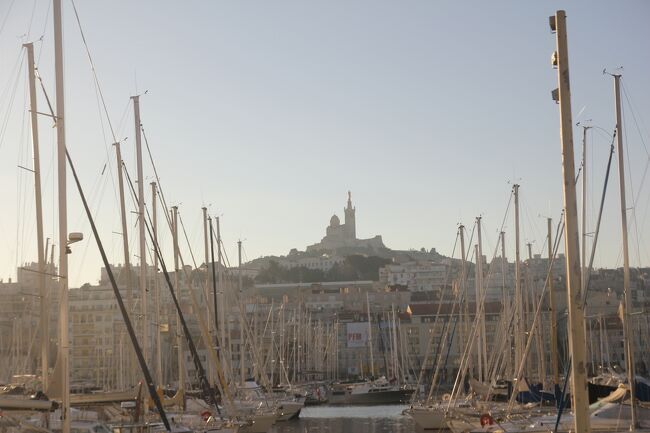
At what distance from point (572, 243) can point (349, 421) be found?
141 ft

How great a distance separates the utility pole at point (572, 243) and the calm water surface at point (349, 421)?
99.8 feet

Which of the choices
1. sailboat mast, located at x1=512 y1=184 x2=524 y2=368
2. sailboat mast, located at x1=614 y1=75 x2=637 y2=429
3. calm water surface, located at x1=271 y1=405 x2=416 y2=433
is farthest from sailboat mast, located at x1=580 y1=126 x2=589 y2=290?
calm water surface, located at x1=271 y1=405 x2=416 y2=433

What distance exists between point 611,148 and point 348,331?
107936 millimetres

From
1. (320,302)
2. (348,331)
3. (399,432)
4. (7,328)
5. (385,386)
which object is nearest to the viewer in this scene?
(399,432)

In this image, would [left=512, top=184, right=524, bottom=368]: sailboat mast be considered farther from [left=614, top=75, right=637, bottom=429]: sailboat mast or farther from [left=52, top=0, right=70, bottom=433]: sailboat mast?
[left=52, top=0, right=70, bottom=433]: sailboat mast

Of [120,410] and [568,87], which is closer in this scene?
[568,87]

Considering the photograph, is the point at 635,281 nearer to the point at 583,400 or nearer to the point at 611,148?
the point at 611,148

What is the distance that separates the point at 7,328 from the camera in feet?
207

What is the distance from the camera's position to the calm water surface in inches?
1880

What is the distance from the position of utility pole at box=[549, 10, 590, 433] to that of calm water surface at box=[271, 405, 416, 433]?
30.4m

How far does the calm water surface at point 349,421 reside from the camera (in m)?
47.8

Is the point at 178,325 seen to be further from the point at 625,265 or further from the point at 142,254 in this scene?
the point at 625,265

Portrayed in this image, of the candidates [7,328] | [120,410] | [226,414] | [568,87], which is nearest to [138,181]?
[120,410]

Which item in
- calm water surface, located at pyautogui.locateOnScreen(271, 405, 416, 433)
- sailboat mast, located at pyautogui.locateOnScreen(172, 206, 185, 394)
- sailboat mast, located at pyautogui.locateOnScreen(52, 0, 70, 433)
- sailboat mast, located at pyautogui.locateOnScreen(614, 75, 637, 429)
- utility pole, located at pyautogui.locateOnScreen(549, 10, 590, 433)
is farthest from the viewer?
calm water surface, located at pyautogui.locateOnScreen(271, 405, 416, 433)
